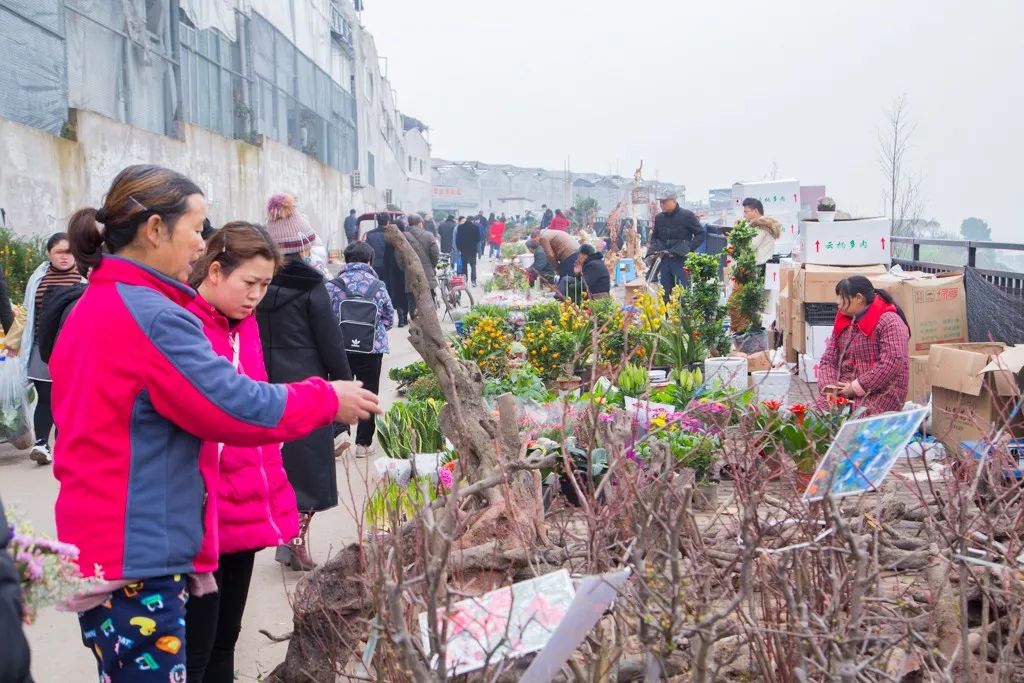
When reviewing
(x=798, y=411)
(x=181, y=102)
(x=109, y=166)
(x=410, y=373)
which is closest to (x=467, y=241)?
(x=181, y=102)

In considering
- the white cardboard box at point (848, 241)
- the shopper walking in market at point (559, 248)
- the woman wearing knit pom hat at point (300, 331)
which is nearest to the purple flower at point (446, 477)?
the woman wearing knit pom hat at point (300, 331)

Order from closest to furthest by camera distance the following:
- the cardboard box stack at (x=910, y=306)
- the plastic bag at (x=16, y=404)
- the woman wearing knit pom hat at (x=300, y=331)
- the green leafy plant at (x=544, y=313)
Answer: the woman wearing knit pom hat at (x=300, y=331)
the plastic bag at (x=16, y=404)
the cardboard box stack at (x=910, y=306)
the green leafy plant at (x=544, y=313)

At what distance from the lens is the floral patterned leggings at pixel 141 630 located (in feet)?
8.30

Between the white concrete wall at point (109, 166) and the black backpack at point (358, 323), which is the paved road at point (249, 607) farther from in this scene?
the white concrete wall at point (109, 166)

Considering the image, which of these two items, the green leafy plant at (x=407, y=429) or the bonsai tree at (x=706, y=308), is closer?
the green leafy plant at (x=407, y=429)

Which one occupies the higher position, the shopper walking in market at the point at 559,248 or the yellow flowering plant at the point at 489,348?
the shopper walking in market at the point at 559,248

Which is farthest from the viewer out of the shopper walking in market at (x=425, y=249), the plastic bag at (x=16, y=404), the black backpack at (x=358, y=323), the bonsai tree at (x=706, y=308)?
the shopper walking in market at (x=425, y=249)

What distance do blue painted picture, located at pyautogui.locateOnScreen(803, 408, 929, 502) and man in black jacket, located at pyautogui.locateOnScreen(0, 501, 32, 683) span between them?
2.08 metres

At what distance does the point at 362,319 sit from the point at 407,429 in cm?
122

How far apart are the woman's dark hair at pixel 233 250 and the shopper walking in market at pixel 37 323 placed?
4.55 metres

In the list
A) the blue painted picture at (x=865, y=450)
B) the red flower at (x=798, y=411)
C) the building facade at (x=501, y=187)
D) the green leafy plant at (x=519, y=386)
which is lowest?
the green leafy plant at (x=519, y=386)

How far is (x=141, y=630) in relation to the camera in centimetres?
255

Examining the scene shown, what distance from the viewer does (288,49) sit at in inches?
1126

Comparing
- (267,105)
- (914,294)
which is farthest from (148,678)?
(267,105)
